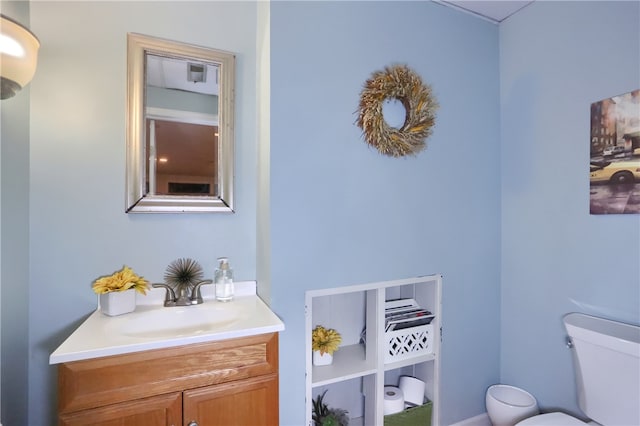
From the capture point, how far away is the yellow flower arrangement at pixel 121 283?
46.2 inches

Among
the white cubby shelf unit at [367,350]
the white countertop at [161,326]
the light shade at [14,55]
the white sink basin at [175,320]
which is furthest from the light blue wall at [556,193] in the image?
the light shade at [14,55]

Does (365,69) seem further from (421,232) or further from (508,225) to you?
(508,225)

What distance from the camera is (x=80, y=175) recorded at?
1.23m

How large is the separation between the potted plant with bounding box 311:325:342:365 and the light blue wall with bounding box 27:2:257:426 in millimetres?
710

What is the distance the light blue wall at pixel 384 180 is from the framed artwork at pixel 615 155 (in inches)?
18.8

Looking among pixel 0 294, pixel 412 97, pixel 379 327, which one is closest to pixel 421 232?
pixel 379 327

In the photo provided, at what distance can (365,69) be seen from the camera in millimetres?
1463

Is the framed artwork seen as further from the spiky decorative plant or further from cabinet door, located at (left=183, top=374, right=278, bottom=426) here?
the spiky decorative plant

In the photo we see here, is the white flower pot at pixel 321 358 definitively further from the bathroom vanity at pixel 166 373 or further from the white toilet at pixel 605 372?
the white toilet at pixel 605 372

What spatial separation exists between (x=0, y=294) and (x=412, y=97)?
1.82m

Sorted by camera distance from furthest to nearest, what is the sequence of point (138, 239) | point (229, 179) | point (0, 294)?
point (229, 179), point (138, 239), point (0, 294)

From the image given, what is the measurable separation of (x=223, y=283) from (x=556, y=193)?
168 cm

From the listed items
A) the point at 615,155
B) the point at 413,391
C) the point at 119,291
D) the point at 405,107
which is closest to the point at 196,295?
the point at 119,291

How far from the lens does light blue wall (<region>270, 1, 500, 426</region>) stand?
1.31m
